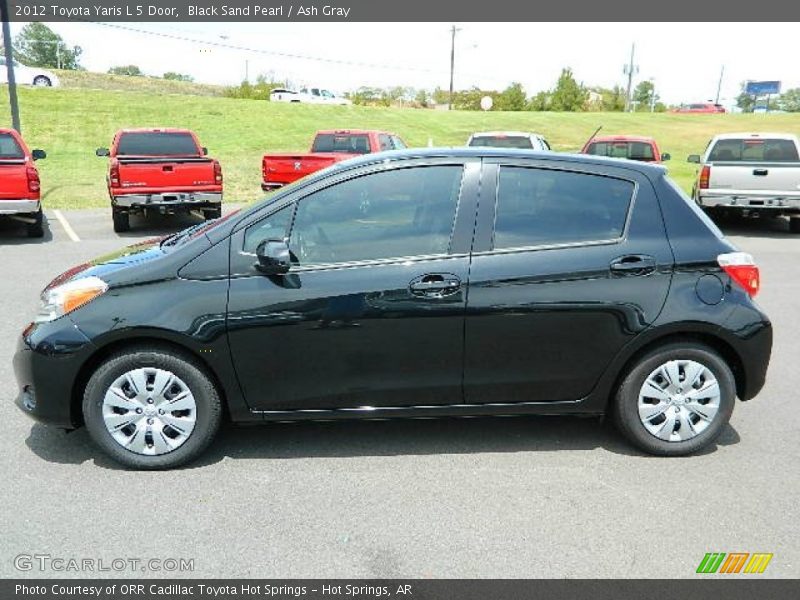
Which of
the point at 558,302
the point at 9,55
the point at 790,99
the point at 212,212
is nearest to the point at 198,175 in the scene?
the point at 212,212

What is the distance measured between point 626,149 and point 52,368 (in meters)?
13.9

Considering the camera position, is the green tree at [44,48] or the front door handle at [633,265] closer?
the front door handle at [633,265]

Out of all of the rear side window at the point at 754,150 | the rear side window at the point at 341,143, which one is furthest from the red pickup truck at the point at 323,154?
the rear side window at the point at 754,150

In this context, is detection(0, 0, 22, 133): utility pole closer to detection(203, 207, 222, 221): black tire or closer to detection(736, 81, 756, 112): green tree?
detection(203, 207, 222, 221): black tire

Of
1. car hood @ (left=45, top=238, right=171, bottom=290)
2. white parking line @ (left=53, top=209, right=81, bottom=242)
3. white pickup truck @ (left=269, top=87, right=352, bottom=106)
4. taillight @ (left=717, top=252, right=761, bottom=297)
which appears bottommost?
white parking line @ (left=53, top=209, right=81, bottom=242)

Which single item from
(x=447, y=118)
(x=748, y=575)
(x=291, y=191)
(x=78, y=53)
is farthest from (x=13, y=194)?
(x=78, y=53)

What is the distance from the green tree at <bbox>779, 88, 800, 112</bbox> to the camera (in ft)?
492

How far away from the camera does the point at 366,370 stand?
380 cm

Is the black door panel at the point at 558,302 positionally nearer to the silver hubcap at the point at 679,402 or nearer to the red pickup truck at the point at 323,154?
the silver hubcap at the point at 679,402

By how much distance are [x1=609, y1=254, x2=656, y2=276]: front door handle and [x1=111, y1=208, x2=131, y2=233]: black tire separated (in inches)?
410

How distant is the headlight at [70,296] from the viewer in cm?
373

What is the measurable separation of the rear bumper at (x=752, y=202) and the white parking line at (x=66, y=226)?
36.1ft

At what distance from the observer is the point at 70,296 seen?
148 inches

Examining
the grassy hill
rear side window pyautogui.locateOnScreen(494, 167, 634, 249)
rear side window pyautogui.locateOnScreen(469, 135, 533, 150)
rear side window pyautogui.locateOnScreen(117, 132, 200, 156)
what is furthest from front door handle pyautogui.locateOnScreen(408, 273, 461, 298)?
the grassy hill
